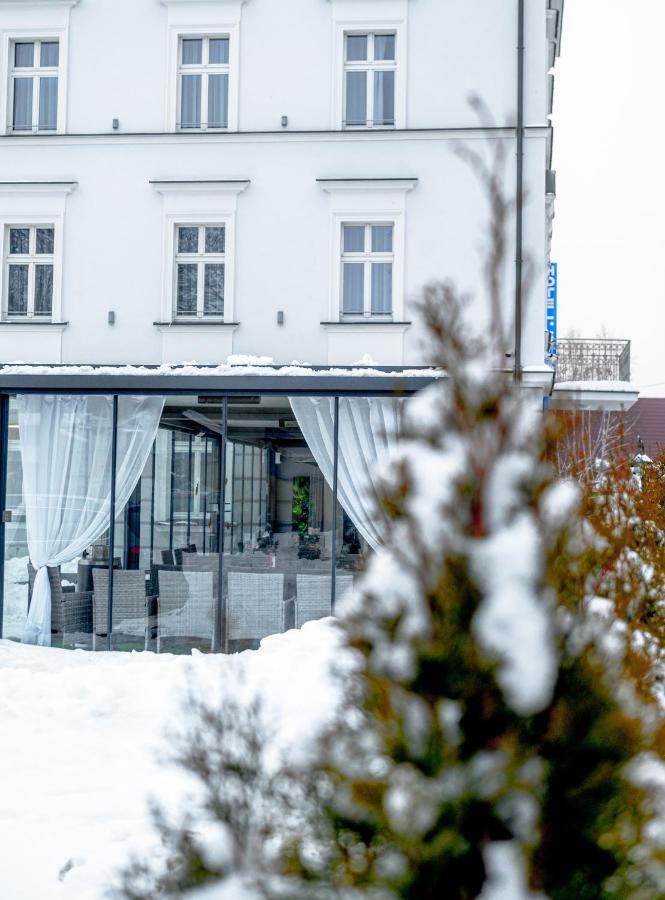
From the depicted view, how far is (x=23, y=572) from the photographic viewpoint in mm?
11680

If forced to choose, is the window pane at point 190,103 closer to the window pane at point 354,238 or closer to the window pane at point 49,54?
the window pane at point 49,54

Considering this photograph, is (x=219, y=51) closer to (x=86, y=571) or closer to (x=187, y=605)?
(x=86, y=571)

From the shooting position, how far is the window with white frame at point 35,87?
1403 cm

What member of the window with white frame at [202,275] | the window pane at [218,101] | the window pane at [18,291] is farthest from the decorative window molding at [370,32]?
the window pane at [18,291]

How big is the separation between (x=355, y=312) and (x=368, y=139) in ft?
7.61

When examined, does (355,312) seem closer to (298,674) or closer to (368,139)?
(368,139)

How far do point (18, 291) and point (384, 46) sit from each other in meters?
6.03

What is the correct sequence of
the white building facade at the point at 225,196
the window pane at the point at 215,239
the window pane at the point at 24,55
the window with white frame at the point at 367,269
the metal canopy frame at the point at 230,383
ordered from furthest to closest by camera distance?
the window pane at the point at 24,55
the window pane at the point at 215,239
the window with white frame at the point at 367,269
the white building facade at the point at 225,196
the metal canopy frame at the point at 230,383

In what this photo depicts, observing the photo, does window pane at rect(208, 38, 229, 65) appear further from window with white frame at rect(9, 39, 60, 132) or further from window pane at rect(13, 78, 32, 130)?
window pane at rect(13, 78, 32, 130)

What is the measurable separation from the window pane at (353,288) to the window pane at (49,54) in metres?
5.12

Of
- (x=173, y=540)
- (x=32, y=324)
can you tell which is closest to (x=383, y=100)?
(x=32, y=324)

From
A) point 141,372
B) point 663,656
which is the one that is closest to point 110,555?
point 141,372

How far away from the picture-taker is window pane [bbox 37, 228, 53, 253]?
45.6 ft

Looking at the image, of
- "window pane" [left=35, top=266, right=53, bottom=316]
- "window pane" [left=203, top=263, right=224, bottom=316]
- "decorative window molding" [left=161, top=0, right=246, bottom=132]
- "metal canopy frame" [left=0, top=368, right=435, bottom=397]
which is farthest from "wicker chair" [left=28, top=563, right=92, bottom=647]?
"decorative window molding" [left=161, top=0, right=246, bottom=132]
